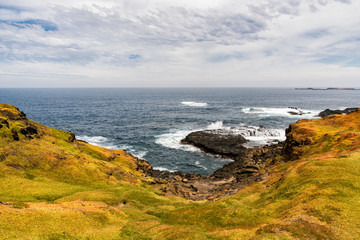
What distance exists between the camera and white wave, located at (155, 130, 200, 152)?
259ft

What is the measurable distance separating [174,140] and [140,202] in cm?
5837

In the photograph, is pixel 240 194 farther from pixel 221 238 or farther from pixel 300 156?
pixel 300 156

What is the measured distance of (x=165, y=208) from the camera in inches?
1106

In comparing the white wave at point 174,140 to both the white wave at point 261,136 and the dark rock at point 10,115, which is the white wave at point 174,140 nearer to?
the white wave at point 261,136

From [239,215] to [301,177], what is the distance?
1173cm

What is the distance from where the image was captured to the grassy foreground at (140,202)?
53.4ft

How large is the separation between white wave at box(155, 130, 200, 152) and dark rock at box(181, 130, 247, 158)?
10.3ft

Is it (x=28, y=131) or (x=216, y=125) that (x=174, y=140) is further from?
(x=28, y=131)

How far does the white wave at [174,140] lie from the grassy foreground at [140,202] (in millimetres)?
36736

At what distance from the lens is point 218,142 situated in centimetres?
8025

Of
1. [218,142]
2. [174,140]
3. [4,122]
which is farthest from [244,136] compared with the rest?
[4,122]

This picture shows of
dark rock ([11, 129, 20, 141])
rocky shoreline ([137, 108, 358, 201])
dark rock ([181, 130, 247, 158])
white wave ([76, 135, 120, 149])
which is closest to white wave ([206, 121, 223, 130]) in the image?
dark rock ([181, 130, 247, 158])

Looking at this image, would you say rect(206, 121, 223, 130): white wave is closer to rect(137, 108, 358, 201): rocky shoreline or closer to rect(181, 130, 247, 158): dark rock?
rect(181, 130, 247, 158): dark rock

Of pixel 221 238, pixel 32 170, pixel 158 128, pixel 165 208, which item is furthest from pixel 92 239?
pixel 158 128
